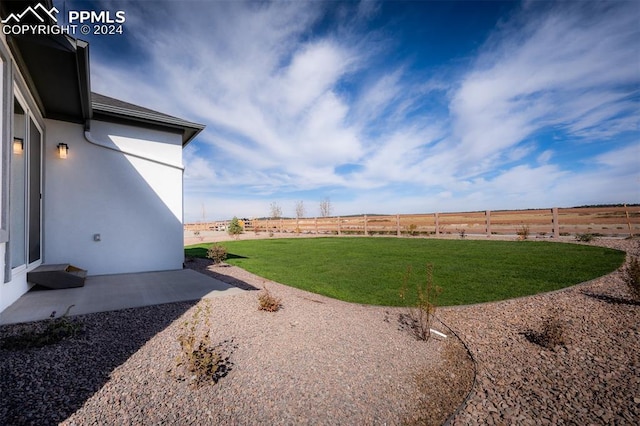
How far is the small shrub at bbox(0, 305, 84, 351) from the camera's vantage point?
2492mm

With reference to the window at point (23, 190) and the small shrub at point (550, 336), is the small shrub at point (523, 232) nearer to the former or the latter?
the small shrub at point (550, 336)

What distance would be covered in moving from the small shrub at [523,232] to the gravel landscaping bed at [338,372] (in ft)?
29.0

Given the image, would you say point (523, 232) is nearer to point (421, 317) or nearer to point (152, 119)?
point (421, 317)

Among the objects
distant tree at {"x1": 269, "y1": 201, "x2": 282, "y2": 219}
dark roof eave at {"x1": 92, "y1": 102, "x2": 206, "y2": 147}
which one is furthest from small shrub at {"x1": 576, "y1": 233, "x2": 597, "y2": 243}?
distant tree at {"x1": 269, "y1": 201, "x2": 282, "y2": 219}

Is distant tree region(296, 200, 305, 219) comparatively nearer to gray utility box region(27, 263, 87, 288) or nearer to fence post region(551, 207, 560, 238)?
fence post region(551, 207, 560, 238)

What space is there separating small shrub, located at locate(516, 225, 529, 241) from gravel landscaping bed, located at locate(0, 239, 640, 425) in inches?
348

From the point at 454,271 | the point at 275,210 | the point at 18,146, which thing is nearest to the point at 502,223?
the point at 454,271

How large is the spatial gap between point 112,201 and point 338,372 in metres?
6.46

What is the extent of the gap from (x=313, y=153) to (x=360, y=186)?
9323 millimetres

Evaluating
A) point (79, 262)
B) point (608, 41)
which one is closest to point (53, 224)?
point (79, 262)

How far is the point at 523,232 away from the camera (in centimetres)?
1120

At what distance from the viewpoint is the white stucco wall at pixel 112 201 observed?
18.5 feet

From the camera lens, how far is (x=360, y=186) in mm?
27656

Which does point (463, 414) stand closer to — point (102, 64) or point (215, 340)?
point (215, 340)
